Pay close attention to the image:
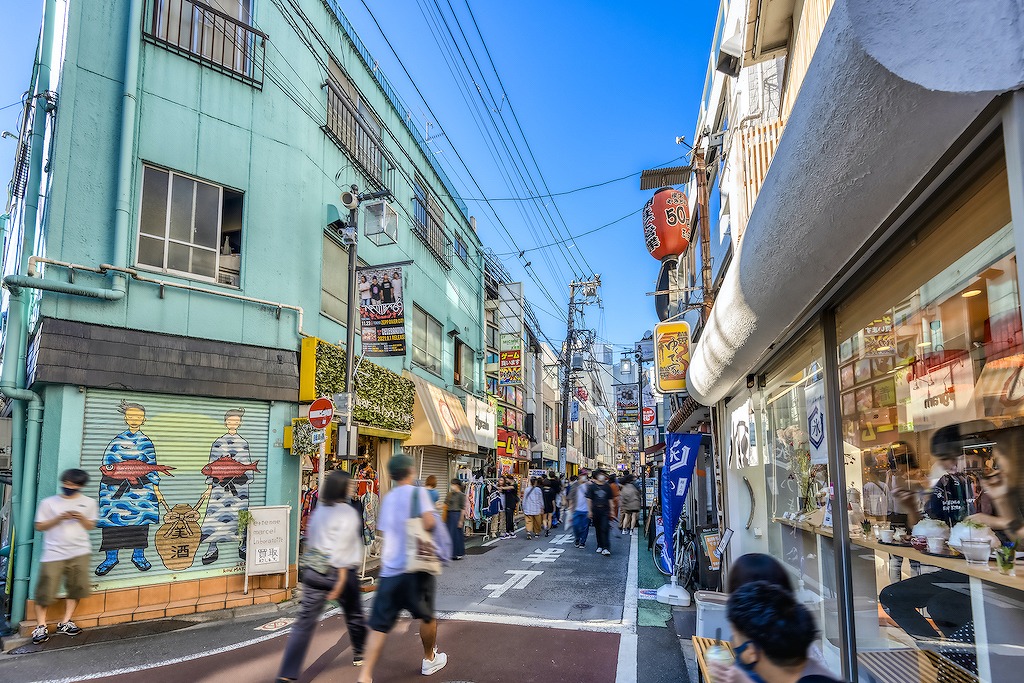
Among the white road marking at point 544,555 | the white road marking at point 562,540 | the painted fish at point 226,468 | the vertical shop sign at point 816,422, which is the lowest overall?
the white road marking at point 562,540

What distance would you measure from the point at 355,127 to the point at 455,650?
37.5 feet

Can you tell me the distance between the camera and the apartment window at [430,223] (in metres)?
18.0

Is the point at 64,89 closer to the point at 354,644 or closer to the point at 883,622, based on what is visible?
the point at 354,644

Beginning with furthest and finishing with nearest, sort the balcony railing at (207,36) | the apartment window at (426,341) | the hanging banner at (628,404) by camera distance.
A: 1. the hanging banner at (628,404)
2. the apartment window at (426,341)
3. the balcony railing at (207,36)

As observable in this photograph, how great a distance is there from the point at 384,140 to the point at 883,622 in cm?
1468

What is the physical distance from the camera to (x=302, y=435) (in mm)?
10695

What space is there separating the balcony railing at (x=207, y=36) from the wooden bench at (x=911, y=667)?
464 inches

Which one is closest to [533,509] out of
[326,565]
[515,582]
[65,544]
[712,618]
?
[515,582]

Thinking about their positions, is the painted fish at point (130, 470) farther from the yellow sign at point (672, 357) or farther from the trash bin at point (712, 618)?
the yellow sign at point (672, 357)

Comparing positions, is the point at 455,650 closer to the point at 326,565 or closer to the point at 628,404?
the point at 326,565

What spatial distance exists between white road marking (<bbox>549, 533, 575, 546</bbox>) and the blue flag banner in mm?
7546

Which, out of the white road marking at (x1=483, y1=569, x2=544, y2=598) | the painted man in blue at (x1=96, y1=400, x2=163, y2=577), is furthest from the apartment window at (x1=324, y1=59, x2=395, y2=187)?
the white road marking at (x1=483, y1=569, x2=544, y2=598)

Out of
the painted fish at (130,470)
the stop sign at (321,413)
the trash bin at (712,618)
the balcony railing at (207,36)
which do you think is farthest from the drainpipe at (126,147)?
the trash bin at (712,618)

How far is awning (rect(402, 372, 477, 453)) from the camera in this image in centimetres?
1605
